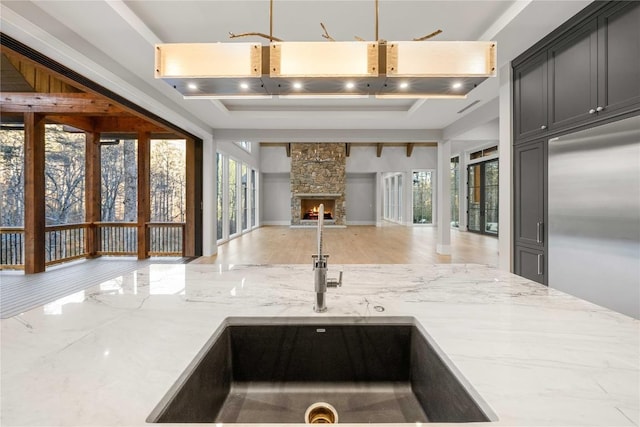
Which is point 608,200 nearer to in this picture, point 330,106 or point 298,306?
point 298,306

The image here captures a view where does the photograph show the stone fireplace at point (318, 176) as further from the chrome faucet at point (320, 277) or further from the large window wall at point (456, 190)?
the chrome faucet at point (320, 277)

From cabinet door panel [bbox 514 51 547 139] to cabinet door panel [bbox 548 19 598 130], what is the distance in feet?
0.32

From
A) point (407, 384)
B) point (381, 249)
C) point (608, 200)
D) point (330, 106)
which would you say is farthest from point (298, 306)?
point (381, 249)

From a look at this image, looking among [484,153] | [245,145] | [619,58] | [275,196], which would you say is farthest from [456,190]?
[619,58]

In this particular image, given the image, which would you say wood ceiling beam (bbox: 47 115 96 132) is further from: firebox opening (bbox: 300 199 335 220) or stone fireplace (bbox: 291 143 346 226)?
firebox opening (bbox: 300 199 335 220)

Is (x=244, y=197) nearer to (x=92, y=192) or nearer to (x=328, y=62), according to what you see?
(x=92, y=192)

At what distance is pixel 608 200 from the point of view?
210cm

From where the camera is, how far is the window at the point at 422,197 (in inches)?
487

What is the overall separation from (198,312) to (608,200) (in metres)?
2.60

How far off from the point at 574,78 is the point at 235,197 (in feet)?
26.0

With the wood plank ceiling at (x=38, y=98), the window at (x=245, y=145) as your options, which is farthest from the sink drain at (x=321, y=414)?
the window at (x=245, y=145)

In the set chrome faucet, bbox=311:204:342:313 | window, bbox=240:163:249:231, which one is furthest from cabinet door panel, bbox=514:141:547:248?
window, bbox=240:163:249:231

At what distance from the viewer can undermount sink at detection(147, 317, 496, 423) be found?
0.91m

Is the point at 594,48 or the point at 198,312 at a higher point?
the point at 594,48
